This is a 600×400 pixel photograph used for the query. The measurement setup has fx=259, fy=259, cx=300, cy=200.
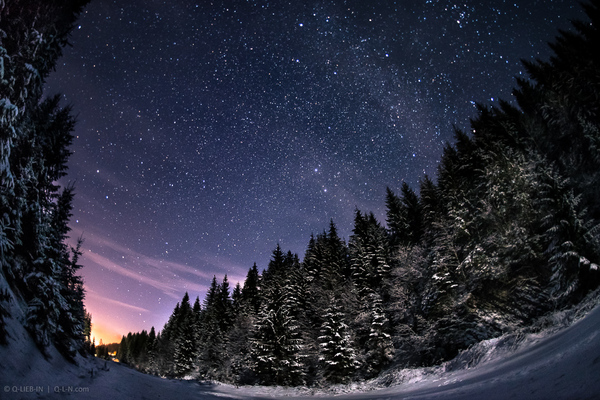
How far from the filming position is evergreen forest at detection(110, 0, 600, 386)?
60.7ft

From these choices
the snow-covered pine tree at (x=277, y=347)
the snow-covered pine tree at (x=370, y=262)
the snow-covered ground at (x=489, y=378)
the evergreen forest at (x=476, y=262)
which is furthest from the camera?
the snow-covered pine tree at (x=370, y=262)

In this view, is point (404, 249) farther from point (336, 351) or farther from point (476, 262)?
point (336, 351)

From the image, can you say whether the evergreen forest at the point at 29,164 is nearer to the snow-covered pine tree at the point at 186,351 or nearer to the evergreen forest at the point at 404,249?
the evergreen forest at the point at 404,249

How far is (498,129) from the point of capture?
3306 centimetres

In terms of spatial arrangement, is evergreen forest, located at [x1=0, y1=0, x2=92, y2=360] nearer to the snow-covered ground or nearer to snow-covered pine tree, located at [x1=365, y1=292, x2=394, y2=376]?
the snow-covered ground

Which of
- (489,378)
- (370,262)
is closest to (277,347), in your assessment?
(370,262)

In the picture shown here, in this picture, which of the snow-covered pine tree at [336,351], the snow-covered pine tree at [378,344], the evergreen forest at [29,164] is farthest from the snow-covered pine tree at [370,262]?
the evergreen forest at [29,164]

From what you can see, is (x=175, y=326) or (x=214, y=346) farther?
(x=175, y=326)

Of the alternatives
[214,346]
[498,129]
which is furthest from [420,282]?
[214,346]

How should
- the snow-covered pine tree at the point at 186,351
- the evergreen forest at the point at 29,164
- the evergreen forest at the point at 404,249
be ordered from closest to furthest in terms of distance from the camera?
the evergreen forest at the point at 29,164, the evergreen forest at the point at 404,249, the snow-covered pine tree at the point at 186,351

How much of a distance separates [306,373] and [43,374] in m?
26.9

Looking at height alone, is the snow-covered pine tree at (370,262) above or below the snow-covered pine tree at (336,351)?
above

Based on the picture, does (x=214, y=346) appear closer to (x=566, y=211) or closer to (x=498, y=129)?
(x=566, y=211)

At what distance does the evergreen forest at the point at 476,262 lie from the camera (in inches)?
728
